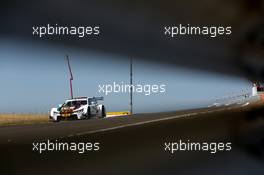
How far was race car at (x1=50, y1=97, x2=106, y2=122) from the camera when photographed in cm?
773

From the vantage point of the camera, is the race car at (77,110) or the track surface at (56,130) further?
the track surface at (56,130)

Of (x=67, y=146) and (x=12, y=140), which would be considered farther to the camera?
(x=12, y=140)

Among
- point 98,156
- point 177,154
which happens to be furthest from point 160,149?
point 98,156

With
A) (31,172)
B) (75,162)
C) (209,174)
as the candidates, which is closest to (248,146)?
(209,174)

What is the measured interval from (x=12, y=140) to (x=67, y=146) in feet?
12.4

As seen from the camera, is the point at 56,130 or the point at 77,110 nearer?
the point at 77,110

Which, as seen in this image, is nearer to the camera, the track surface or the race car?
the race car

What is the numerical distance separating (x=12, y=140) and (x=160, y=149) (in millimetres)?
3456

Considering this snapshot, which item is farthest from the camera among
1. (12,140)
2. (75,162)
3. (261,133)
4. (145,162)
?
(12,140)

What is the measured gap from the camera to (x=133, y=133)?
1151 cm

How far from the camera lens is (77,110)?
894cm

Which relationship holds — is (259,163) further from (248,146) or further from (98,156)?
(98,156)

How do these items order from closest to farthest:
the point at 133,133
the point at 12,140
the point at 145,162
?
the point at 145,162 → the point at 12,140 → the point at 133,133

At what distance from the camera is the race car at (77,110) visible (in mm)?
7734
